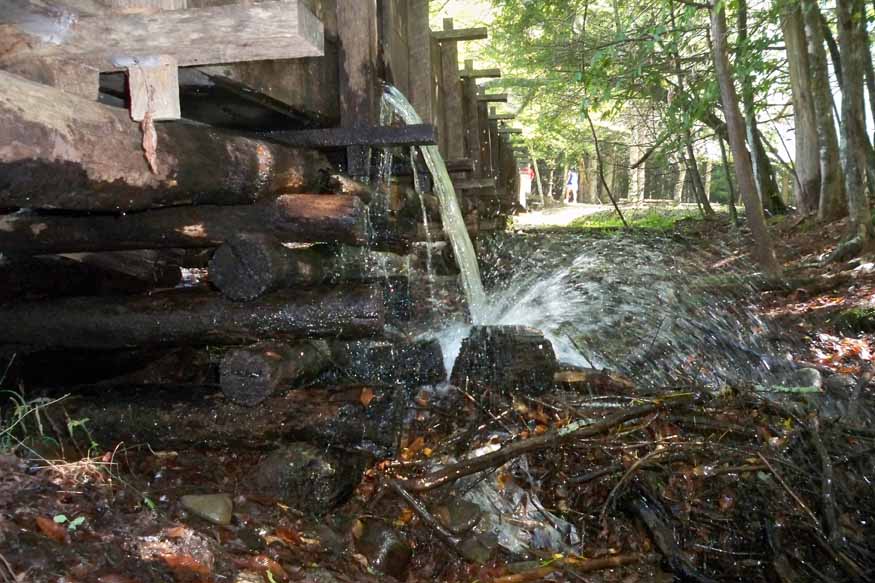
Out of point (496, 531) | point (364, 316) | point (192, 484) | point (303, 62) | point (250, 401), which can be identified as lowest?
point (496, 531)

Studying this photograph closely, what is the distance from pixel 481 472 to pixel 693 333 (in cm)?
402

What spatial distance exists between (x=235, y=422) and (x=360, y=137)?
8.46ft

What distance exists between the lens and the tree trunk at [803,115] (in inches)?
435

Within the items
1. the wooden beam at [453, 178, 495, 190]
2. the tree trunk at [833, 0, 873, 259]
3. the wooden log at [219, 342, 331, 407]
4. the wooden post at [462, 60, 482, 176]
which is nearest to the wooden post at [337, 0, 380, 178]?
the wooden log at [219, 342, 331, 407]

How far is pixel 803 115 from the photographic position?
38.7 ft

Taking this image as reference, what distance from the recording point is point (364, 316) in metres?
4.21

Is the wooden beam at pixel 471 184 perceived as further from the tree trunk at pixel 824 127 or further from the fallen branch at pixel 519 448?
the tree trunk at pixel 824 127

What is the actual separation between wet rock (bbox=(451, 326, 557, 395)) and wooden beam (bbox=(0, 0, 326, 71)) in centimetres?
261

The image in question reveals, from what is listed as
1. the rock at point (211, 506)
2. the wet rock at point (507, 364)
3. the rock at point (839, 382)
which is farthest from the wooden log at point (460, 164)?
the rock at point (211, 506)

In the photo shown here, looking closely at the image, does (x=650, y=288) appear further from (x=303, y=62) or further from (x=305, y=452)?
(x=305, y=452)

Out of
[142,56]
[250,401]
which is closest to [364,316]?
[250,401]

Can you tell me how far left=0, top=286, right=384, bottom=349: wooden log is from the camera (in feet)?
13.8

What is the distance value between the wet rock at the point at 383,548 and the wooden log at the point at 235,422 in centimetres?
61

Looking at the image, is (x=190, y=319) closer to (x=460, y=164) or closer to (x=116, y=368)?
(x=116, y=368)
